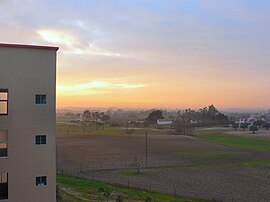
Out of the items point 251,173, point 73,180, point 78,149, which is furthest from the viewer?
point 78,149

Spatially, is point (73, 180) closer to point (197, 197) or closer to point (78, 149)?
point (197, 197)

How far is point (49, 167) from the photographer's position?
13.2 metres

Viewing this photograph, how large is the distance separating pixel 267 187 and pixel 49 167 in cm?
1723

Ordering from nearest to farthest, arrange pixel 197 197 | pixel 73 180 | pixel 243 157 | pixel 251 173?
pixel 197 197 → pixel 73 180 → pixel 251 173 → pixel 243 157

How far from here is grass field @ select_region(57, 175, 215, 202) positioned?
19.9m

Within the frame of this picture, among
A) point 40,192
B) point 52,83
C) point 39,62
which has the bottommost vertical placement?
point 40,192

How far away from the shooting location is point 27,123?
1293cm

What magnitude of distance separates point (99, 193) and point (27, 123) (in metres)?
9.81

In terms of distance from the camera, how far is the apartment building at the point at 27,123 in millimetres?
12625

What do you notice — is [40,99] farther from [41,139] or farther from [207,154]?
[207,154]

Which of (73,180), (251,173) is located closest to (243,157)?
(251,173)

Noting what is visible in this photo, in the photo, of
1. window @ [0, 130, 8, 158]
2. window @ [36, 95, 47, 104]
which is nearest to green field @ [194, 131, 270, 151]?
window @ [36, 95, 47, 104]

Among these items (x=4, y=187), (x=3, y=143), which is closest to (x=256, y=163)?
(x=4, y=187)

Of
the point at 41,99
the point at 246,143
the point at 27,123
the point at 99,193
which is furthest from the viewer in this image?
the point at 246,143
